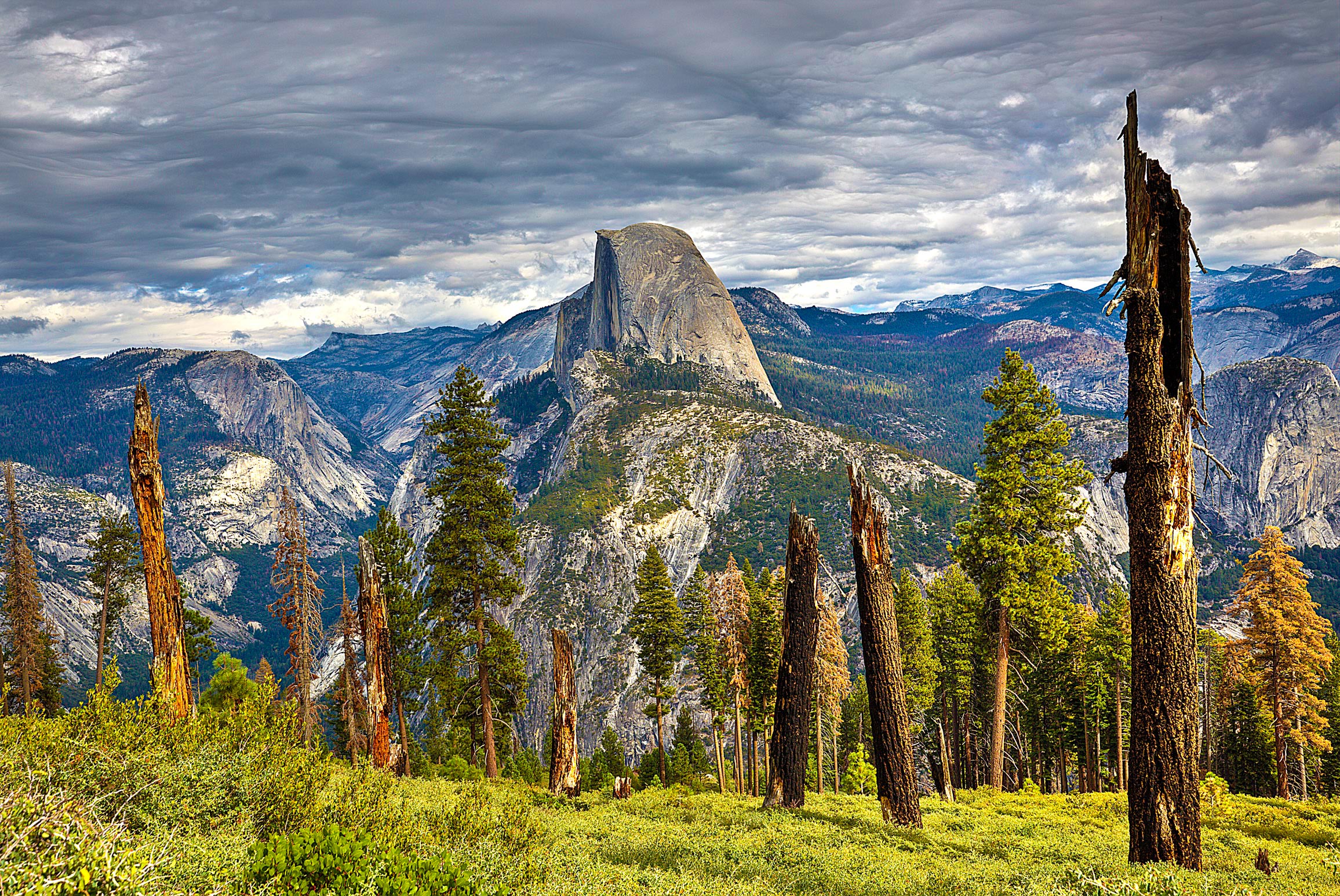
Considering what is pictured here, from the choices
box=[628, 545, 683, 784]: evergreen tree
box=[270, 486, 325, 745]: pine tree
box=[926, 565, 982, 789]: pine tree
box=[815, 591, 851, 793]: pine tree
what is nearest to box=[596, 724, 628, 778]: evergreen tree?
box=[628, 545, 683, 784]: evergreen tree

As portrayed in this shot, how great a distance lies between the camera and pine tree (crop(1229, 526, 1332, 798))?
33094 millimetres

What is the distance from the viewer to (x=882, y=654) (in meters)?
16.2

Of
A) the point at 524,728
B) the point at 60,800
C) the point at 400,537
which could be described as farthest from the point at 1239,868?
the point at 524,728

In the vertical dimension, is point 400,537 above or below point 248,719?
above

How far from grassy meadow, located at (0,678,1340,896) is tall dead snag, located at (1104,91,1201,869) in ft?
3.65

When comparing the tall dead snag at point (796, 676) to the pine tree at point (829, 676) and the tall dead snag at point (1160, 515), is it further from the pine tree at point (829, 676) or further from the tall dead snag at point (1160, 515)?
the pine tree at point (829, 676)

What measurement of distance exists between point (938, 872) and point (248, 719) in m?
10.4

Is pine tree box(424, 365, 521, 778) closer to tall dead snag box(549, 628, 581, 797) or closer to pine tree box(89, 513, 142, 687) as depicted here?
tall dead snag box(549, 628, 581, 797)

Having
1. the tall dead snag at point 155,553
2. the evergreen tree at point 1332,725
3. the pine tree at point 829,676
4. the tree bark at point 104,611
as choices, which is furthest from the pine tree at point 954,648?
the tree bark at point 104,611

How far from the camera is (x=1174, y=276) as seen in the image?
990 centimetres

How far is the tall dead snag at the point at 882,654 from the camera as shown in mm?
15578

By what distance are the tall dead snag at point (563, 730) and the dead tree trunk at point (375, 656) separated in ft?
17.0

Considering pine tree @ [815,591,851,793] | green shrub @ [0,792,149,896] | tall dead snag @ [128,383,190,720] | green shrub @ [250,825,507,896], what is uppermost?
tall dead snag @ [128,383,190,720]

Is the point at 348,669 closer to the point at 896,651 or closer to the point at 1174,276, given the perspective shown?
the point at 896,651
